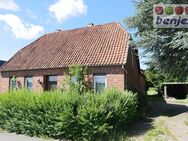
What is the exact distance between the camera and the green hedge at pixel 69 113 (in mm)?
14008

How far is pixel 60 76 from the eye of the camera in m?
26.0

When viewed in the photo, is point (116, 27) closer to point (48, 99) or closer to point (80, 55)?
point (80, 55)

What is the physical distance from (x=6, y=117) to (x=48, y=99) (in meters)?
3.23

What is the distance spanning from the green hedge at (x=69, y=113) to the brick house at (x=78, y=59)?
23.9 ft

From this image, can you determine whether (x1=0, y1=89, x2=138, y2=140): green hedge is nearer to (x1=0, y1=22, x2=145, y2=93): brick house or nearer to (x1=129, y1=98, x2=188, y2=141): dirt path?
(x1=129, y1=98, x2=188, y2=141): dirt path

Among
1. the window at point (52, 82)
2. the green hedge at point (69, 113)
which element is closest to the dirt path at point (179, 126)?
the green hedge at point (69, 113)

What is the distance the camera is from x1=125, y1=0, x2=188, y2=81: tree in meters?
17.9

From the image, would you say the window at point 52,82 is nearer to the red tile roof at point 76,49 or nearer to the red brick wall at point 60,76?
the red brick wall at point 60,76

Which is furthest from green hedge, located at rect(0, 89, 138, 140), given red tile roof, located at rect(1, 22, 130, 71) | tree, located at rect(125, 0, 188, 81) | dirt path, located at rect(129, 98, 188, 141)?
red tile roof, located at rect(1, 22, 130, 71)

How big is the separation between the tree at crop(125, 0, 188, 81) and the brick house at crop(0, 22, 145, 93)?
351cm

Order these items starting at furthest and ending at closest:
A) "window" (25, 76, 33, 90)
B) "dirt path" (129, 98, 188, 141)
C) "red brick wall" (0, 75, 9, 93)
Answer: "red brick wall" (0, 75, 9, 93), "window" (25, 76, 33, 90), "dirt path" (129, 98, 188, 141)

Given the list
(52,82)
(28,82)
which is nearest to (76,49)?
(52,82)

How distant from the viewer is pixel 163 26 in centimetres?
1755

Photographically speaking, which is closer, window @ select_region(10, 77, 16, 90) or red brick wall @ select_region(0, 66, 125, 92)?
red brick wall @ select_region(0, 66, 125, 92)
